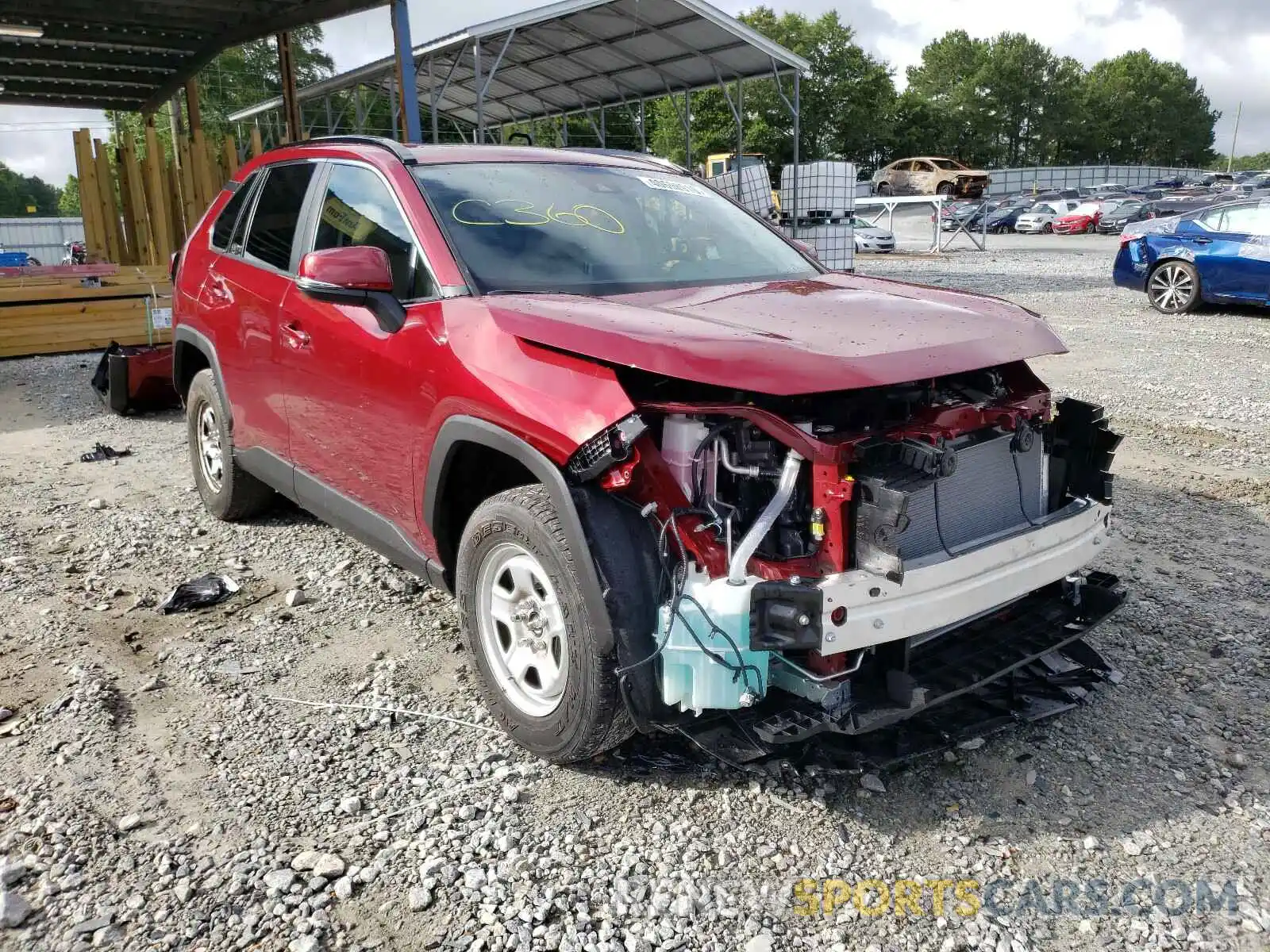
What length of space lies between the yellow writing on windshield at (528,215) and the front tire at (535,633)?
112cm

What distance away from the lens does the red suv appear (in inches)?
101

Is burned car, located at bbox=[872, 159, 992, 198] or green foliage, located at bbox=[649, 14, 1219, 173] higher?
green foliage, located at bbox=[649, 14, 1219, 173]

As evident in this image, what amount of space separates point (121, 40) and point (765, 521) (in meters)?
12.2

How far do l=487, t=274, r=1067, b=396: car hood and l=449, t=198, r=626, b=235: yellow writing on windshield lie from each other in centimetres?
49

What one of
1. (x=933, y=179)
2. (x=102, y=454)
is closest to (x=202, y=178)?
(x=102, y=454)

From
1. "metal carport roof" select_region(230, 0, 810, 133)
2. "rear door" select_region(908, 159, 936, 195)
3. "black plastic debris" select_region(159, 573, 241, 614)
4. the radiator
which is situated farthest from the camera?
"rear door" select_region(908, 159, 936, 195)

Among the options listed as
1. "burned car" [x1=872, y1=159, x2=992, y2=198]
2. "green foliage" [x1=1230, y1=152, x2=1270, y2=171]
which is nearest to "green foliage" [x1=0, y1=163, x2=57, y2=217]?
"burned car" [x1=872, y1=159, x2=992, y2=198]

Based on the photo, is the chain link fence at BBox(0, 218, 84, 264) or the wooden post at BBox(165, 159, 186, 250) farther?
the chain link fence at BBox(0, 218, 84, 264)

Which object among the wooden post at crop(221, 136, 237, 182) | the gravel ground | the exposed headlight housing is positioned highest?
the wooden post at crop(221, 136, 237, 182)

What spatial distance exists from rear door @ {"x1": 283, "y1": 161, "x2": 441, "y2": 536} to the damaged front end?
916 millimetres

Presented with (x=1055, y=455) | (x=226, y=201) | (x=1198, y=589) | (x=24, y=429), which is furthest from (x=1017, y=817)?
(x=24, y=429)

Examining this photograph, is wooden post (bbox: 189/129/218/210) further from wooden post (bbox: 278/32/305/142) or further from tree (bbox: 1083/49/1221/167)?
tree (bbox: 1083/49/1221/167)

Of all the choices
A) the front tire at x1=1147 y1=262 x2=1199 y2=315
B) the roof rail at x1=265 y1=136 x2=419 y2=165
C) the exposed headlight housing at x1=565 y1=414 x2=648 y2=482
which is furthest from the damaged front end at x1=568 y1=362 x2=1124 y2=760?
the front tire at x1=1147 y1=262 x2=1199 y2=315

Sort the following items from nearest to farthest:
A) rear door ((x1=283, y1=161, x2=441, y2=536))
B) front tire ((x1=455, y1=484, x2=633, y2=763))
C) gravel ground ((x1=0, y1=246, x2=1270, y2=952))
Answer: gravel ground ((x1=0, y1=246, x2=1270, y2=952)) → front tire ((x1=455, y1=484, x2=633, y2=763)) → rear door ((x1=283, y1=161, x2=441, y2=536))
